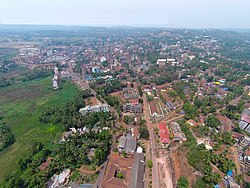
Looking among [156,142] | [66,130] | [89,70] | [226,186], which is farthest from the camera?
[89,70]

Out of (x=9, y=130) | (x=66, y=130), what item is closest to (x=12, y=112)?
(x=9, y=130)

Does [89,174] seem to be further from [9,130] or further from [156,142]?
[9,130]

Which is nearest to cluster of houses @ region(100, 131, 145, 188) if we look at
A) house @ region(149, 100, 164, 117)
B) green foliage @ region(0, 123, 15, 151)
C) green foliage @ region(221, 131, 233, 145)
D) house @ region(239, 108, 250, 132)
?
house @ region(149, 100, 164, 117)

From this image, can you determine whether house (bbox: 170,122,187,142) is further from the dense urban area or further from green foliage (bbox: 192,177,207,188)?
green foliage (bbox: 192,177,207,188)

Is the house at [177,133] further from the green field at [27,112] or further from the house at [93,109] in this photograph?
the green field at [27,112]

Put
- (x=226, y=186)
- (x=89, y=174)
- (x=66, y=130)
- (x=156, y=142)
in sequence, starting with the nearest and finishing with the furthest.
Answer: (x=226, y=186), (x=89, y=174), (x=156, y=142), (x=66, y=130)

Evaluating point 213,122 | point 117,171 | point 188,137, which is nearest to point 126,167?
point 117,171
